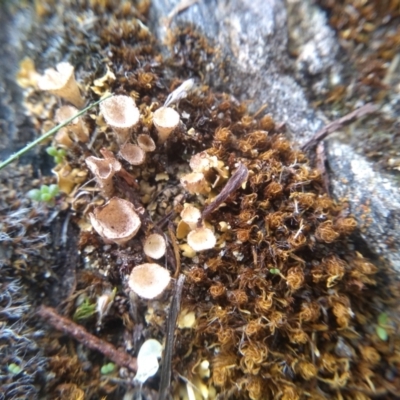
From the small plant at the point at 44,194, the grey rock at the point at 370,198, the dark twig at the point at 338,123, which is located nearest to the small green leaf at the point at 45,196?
the small plant at the point at 44,194

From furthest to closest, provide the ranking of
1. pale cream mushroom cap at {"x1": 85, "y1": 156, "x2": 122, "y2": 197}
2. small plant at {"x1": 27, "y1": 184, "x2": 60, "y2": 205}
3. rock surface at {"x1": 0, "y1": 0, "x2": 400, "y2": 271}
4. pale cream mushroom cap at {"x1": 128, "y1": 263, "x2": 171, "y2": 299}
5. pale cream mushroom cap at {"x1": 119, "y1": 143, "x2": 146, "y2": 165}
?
rock surface at {"x1": 0, "y1": 0, "x2": 400, "y2": 271}
small plant at {"x1": 27, "y1": 184, "x2": 60, "y2": 205}
pale cream mushroom cap at {"x1": 119, "y1": 143, "x2": 146, "y2": 165}
pale cream mushroom cap at {"x1": 85, "y1": 156, "x2": 122, "y2": 197}
pale cream mushroom cap at {"x1": 128, "y1": 263, "x2": 171, "y2": 299}

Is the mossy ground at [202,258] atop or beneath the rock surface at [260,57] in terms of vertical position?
beneath

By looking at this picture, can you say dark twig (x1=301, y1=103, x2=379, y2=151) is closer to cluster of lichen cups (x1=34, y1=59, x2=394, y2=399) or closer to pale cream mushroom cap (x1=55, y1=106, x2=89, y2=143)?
cluster of lichen cups (x1=34, y1=59, x2=394, y2=399)

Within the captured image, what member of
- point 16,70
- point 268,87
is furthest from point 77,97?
point 268,87

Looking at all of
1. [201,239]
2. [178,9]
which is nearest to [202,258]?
[201,239]

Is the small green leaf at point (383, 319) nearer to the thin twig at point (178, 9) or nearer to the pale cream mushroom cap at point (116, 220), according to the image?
the pale cream mushroom cap at point (116, 220)

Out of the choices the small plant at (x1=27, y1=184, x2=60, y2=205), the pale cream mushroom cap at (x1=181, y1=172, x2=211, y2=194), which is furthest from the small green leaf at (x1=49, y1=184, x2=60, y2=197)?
the pale cream mushroom cap at (x1=181, y1=172, x2=211, y2=194)
